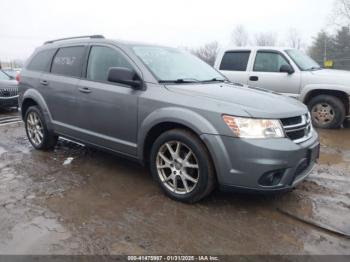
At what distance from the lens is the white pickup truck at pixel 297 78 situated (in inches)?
284

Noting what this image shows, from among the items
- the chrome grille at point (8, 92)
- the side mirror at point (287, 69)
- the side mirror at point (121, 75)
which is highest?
the side mirror at point (121, 75)

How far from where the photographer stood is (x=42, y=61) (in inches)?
215

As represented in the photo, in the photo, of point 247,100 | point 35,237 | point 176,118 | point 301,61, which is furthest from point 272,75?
point 35,237

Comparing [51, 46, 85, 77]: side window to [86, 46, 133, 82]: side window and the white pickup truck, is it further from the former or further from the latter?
the white pickup truck

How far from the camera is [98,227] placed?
3094 millimetres

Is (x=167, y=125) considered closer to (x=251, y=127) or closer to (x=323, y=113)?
(x=251, y=127)

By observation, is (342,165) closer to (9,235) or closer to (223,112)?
(223,112)

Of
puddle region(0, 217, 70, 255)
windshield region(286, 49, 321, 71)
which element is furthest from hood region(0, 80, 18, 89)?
puddle region(0, 217, 70, 255)

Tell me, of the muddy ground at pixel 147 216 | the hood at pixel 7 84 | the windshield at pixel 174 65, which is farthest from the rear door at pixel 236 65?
the hood at pixel 7 84

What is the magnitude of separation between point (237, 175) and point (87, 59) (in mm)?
2665

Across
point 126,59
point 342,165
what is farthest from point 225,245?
point 342,165

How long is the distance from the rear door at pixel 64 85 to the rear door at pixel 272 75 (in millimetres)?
4402

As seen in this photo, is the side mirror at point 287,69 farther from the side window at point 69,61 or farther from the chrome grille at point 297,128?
the side window at point 69,61

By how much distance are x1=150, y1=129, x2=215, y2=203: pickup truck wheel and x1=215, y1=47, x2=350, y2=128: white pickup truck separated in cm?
473
